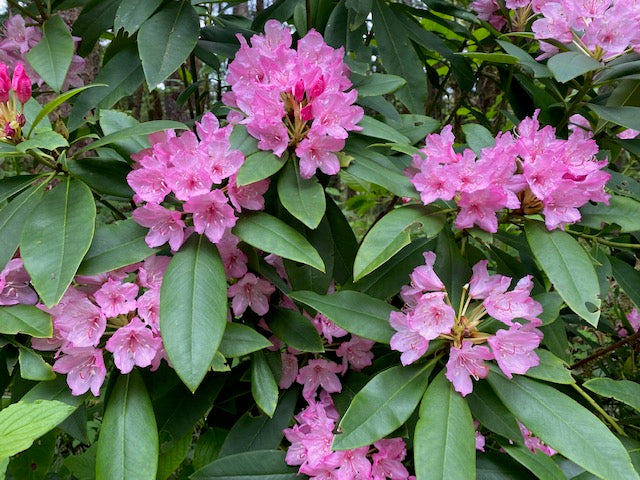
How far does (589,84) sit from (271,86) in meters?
0.64

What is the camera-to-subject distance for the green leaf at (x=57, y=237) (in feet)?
2.70

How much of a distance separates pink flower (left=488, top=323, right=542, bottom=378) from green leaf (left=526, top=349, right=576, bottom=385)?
0.03 metres

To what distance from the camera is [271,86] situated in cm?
92

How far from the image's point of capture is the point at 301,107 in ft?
3.08

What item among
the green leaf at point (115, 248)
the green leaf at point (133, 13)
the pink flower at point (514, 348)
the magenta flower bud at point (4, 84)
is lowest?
the pink flower at point (514, 348)

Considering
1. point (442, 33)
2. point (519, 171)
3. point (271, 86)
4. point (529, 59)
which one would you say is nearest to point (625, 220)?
point (519, 171)

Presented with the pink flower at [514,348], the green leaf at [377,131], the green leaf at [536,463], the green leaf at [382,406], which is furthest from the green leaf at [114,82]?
the green leaf at [536,463]

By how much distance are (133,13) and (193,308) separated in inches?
25.8

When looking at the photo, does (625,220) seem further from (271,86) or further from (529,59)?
(271,86)

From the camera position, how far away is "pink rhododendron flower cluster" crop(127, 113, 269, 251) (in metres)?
0.89

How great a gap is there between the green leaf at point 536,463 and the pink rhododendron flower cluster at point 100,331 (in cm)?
59

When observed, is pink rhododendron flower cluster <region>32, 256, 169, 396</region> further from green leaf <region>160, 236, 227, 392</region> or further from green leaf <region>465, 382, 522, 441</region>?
green leaf <region>465, 382, 522, 441</region>

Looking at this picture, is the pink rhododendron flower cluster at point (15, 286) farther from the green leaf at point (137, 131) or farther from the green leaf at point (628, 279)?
the green leaf at point (628, 279)

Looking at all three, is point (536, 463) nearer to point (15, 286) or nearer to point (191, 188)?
point (191, 188)
